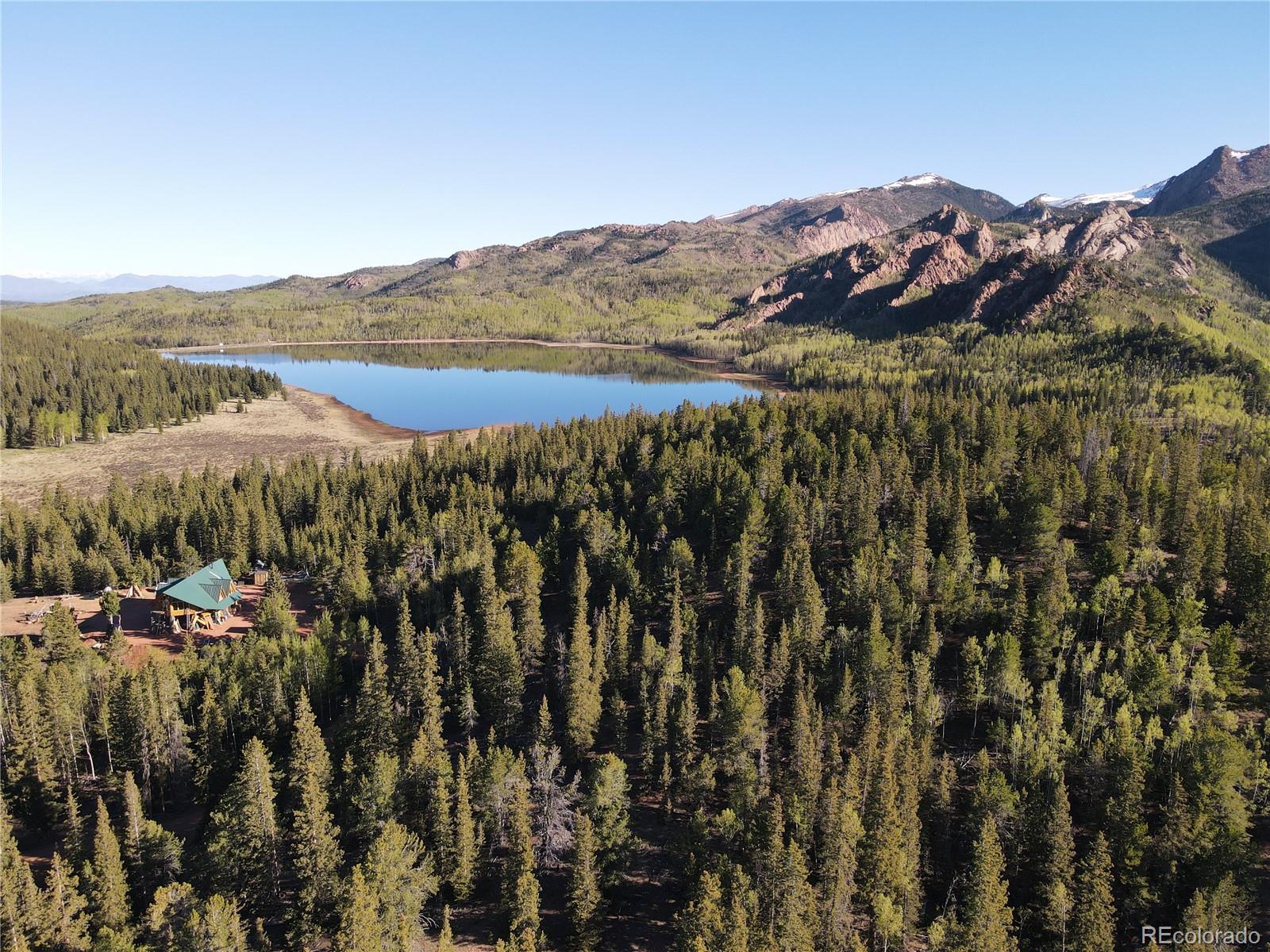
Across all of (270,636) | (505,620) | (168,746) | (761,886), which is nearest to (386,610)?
(270,636)

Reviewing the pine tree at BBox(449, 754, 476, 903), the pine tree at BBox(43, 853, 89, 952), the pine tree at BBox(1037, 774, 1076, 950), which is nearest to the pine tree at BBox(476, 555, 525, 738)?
the pine tree at BBox(449, 754, 476, 903)

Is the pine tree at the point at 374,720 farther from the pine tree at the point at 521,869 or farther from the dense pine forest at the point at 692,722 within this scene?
the pine tree at the point at 521,869

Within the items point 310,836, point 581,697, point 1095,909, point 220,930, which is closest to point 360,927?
point 220,930

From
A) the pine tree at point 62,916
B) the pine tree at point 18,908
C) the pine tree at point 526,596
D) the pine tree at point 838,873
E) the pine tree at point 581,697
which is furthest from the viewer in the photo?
the pine tree at point 526,596

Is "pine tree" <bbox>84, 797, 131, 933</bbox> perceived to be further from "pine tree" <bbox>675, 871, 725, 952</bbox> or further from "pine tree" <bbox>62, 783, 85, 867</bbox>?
"pine tree" <bbox>675, 871, 725, 952</bbox>

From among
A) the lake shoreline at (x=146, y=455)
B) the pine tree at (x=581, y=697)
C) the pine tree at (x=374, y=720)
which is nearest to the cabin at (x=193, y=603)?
the pine tree at (x=374, y=720)
